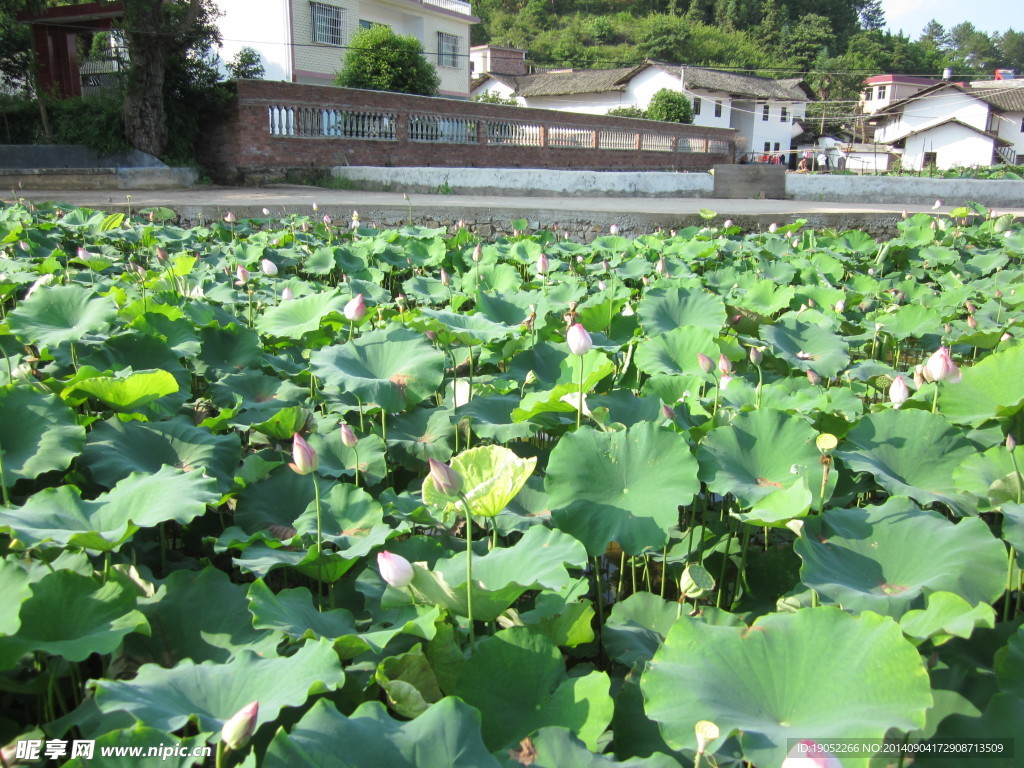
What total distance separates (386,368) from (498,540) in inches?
23.4

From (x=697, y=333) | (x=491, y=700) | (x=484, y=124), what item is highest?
(x=484, y=124)

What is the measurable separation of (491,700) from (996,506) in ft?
3.14

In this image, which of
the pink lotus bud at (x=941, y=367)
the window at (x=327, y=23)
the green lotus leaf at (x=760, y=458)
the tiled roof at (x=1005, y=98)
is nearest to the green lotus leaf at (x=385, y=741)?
the green lotus leaf at (x=760, y=458)

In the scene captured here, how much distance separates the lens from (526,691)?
1.03m

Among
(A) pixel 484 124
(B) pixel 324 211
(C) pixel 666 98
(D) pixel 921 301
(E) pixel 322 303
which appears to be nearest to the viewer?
(E) pixel 322 303

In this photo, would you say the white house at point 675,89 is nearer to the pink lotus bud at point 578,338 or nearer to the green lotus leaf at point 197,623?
the pink lotus bud at point 578,338

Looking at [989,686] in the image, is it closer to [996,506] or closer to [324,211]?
[996,506]

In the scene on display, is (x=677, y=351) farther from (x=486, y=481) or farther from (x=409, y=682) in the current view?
(x=409, y=682)

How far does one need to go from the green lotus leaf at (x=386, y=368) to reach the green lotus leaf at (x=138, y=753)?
0.95 metres

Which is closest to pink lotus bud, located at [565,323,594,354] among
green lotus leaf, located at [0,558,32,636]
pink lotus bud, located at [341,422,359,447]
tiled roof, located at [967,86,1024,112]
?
pink lotus bud, located at [341,422,359,447]

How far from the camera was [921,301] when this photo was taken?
360 centimetres

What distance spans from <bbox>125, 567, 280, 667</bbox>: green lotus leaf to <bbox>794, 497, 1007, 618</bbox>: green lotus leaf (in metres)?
0.82

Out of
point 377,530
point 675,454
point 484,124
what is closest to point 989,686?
point 675,454

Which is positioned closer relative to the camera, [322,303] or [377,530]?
[377,530]
